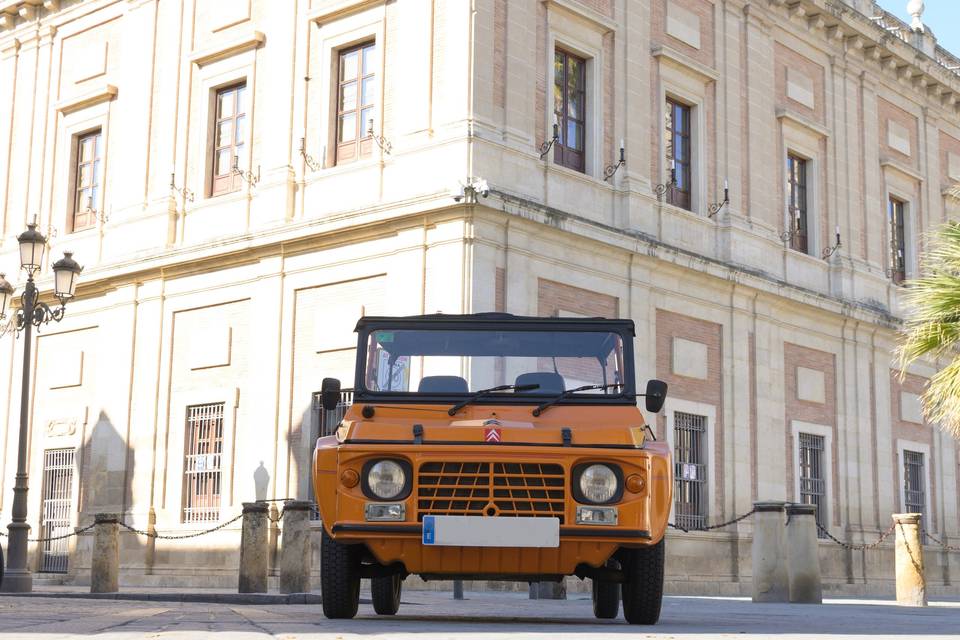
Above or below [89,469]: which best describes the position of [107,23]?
above

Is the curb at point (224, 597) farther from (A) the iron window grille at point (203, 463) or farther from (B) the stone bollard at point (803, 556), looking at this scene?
(A) the iron window grille at point (203, 463)

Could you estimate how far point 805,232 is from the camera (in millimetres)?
26766

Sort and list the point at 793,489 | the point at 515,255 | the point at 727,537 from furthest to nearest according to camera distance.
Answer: the point at 793,489 < the point at 727,537 < the point at 515,255

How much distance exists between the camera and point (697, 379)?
75.5 feet

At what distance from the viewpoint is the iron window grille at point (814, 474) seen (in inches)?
993

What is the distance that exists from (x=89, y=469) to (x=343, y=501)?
17.1 metres

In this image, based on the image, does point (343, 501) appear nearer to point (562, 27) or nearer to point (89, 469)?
point (562, 27)

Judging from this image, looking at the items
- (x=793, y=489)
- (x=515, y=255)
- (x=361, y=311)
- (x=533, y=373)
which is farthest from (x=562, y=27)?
(x=533, y=373)

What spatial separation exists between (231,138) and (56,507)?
7.19 m

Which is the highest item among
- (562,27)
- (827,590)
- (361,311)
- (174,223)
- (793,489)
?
(562,27)

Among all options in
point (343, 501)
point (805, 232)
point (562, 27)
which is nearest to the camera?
point (343, 501)

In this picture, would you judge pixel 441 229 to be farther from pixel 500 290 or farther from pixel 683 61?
pixel 683 61

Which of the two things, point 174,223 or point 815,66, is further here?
point 815,66

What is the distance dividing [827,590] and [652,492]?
1741 cm
